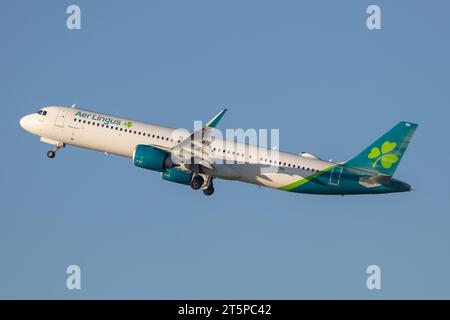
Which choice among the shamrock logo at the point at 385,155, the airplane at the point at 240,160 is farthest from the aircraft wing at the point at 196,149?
the shamrock logo at the point at 385,155

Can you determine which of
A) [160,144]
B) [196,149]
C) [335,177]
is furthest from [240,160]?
[335,177]

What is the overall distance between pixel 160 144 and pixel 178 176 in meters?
3.26

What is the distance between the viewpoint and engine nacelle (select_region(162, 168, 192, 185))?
259 feet

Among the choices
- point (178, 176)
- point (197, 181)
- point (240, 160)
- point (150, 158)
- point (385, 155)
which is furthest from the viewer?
point (178, 176)

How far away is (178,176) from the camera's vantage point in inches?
3110

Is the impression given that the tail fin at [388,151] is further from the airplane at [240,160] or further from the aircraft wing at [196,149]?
the aircraft wing at [196,149]

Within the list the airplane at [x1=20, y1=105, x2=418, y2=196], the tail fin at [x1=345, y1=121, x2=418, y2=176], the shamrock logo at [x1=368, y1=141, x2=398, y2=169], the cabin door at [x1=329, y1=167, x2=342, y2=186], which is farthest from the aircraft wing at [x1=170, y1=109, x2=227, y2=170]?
the shamrock logo at [x1=368, y1=141, x2=398, y2=169]

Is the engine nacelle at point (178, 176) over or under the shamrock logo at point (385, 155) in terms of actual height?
under

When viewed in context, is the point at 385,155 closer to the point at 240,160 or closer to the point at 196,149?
the point at 240,160

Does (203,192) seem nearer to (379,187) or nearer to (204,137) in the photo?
(204,137)

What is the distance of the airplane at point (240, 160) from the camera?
7712 centimetres

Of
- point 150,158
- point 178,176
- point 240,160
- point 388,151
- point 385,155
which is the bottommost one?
point 178,176

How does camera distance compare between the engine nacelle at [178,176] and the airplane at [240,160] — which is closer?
the airplane at [240,160]

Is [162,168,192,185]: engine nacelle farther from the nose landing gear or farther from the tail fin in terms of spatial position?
the tail fin
